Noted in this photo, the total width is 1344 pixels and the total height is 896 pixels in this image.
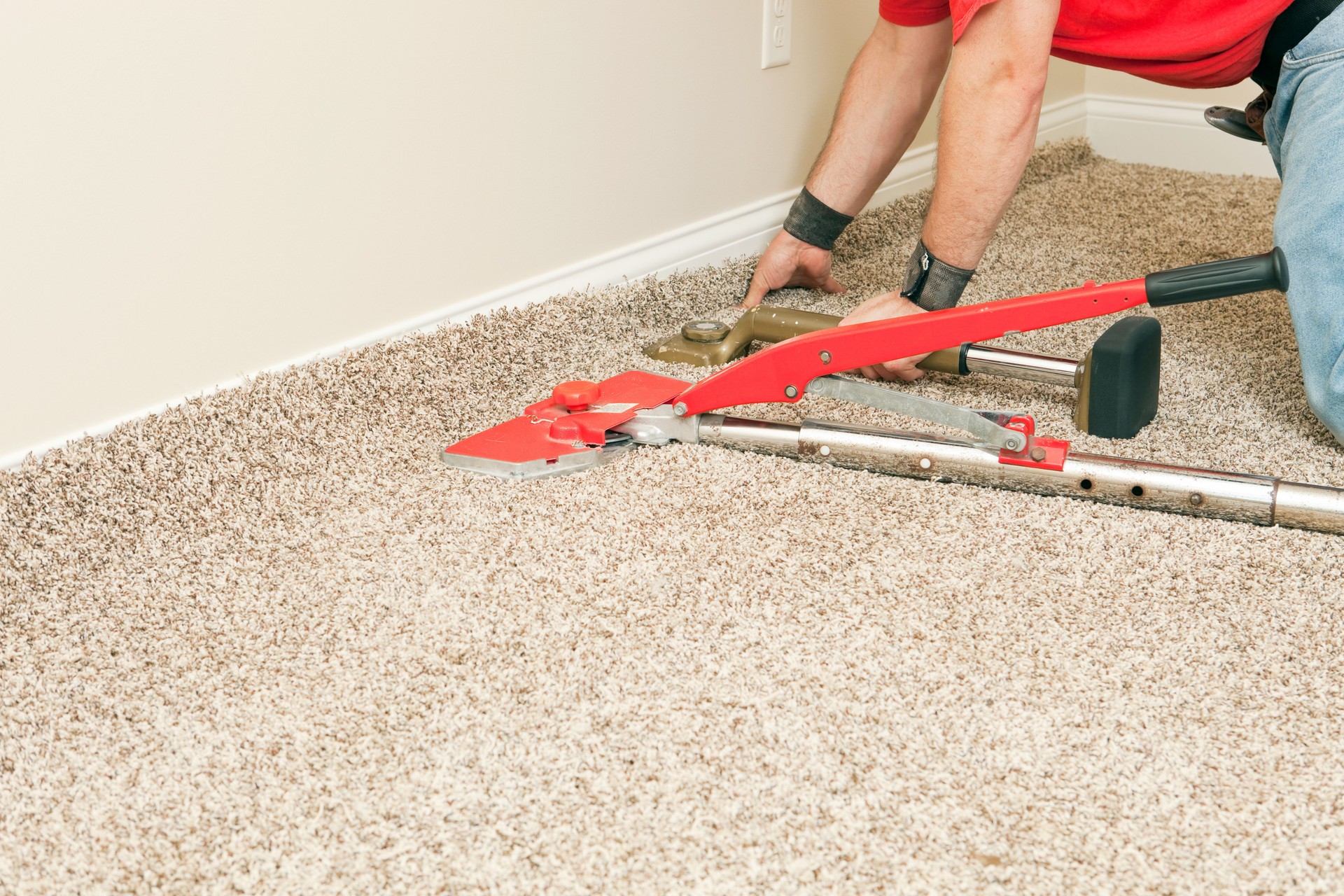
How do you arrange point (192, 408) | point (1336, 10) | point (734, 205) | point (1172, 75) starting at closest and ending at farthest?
point (192, 408) → point (1336, 10) → point (1172, 75) → point (734, 205)

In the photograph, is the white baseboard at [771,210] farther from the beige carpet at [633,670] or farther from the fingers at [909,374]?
the fingers at [909,374]

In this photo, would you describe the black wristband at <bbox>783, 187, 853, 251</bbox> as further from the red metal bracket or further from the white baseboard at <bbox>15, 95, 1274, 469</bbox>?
the red metal bracket

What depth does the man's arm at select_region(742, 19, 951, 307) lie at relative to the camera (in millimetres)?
1452

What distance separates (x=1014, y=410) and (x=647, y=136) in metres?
0.63

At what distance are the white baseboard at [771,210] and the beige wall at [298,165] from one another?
2cm

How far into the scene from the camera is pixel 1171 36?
126 centimetres

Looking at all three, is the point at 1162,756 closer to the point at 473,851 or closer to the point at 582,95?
the point at 473,851

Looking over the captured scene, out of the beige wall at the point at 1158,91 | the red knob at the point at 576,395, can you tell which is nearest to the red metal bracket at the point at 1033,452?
the red knob at the point at 576,395

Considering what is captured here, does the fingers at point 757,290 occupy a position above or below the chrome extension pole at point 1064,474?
below

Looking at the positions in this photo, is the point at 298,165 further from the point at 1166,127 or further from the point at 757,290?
the point at 1166,127

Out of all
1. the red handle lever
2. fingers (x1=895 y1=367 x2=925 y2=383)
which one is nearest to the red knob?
the red handle lever

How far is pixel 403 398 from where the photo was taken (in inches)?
47.3

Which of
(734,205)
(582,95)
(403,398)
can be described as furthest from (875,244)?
(403,398)

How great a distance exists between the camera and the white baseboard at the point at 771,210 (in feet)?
4.15
